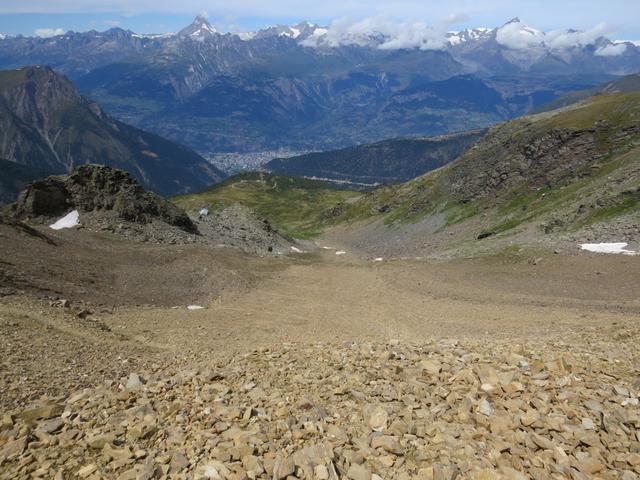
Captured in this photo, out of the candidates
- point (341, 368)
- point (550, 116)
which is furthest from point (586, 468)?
point (550, 116)

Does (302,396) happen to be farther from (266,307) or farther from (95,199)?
(95,199)

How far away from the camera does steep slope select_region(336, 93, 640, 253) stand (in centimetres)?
5716

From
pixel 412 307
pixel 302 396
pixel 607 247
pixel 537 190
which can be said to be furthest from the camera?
pixel 537 190

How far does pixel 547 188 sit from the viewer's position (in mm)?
83938

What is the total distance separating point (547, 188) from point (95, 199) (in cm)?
7192

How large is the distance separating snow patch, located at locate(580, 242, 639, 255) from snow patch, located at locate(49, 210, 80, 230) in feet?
174

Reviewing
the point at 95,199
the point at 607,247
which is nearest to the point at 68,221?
the point at 95,199

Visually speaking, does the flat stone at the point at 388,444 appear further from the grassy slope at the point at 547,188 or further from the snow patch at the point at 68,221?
the grassy slope at the point at 547,188

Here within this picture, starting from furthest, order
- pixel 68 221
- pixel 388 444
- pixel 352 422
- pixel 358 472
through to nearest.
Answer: pixel 68 221
pixel 352 422
pixel 388 444
pixel 358 472

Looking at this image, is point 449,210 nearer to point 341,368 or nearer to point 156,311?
point 156,311

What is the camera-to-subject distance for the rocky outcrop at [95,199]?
57.0 m

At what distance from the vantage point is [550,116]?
109m

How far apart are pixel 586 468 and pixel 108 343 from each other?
16.7 meters

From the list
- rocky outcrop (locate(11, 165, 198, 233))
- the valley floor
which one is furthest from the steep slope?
rocky outcrop (locate(11, 165, 198, 233))
